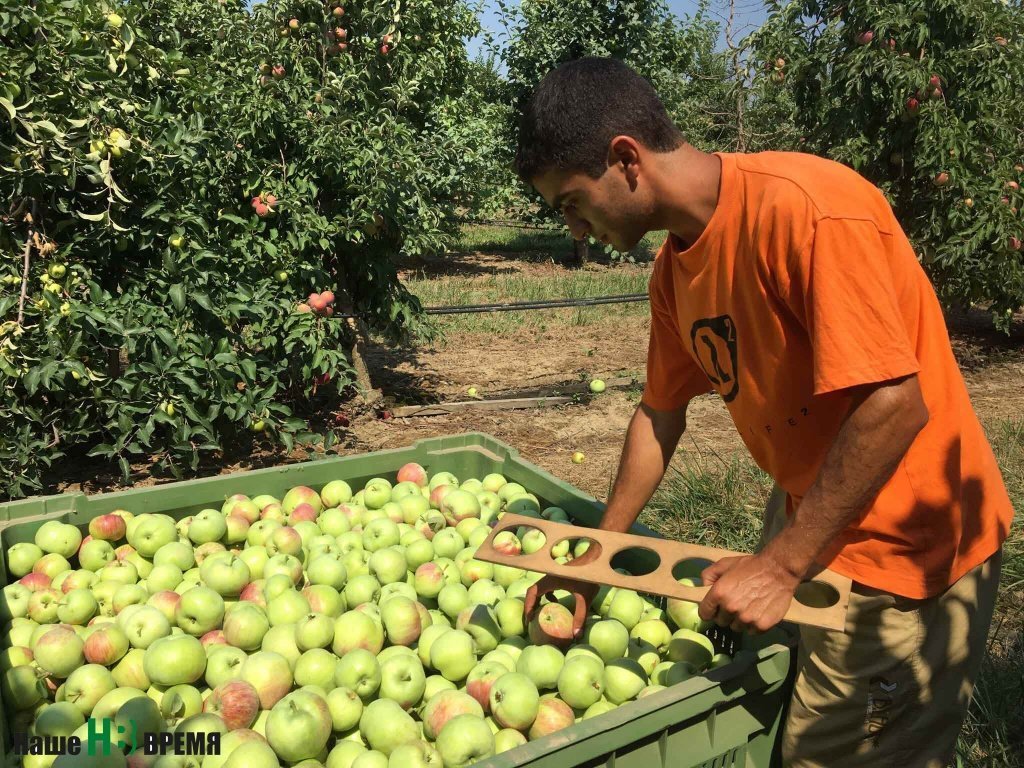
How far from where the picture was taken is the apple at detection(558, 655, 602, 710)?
6.36 ft

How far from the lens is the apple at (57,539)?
8.32 ft

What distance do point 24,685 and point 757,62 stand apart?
7.66 metres

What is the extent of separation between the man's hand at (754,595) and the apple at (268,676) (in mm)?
1131

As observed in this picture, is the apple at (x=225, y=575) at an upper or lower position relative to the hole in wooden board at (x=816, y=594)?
lower

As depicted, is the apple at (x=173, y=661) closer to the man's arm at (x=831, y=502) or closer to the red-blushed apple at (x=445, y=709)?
the red-blushed apple at (x=445, y=709)

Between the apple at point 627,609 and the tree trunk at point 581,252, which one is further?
the tree trunk at point 581,252

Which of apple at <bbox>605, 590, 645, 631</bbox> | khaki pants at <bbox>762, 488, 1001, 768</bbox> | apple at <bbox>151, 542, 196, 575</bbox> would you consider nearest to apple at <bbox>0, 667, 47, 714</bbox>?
apple at <bbox>151, 542, 196, 575</bbox>

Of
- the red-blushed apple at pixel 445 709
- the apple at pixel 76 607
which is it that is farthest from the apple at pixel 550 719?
the apple at pixel 76 607

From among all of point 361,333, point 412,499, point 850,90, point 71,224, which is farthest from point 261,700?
point 850,90

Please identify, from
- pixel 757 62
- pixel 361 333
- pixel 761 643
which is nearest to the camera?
pixel 761 643

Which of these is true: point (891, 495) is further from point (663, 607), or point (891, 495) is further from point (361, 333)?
point (361, 333)

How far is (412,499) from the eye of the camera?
2.96 meters

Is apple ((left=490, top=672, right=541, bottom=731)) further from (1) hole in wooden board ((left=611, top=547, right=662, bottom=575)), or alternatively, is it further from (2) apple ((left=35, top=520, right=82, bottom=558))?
(2) apple ((left=35, top=520, right=82, bottom=558))

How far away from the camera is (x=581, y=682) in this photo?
1937mm
